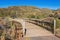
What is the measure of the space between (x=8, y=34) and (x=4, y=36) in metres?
0.25

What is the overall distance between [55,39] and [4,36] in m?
5.37

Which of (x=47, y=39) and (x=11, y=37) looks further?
(x=47, y=39)

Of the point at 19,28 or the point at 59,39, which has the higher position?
the point at 19,28

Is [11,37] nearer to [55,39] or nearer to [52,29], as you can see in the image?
[55,39]

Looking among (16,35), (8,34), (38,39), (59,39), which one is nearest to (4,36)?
(8,34)

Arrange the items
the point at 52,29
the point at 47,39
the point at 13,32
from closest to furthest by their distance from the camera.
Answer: the point at 13,32 → the point at 47,39 → the point at 52,29

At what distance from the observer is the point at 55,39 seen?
12727 millimetres

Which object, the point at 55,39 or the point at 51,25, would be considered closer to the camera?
the point at 55,39

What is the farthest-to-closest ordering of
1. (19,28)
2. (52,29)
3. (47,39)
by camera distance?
(52,29)
(47,39)
(19,28)

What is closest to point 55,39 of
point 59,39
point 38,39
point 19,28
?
A: point 59,39

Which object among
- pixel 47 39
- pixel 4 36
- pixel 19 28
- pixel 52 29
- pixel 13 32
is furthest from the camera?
pixel 52 29

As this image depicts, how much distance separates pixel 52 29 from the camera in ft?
55.3

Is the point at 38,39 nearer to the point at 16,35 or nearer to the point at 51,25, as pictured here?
the point at 16,35

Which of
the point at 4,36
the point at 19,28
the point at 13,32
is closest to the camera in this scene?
the point at 4,36
